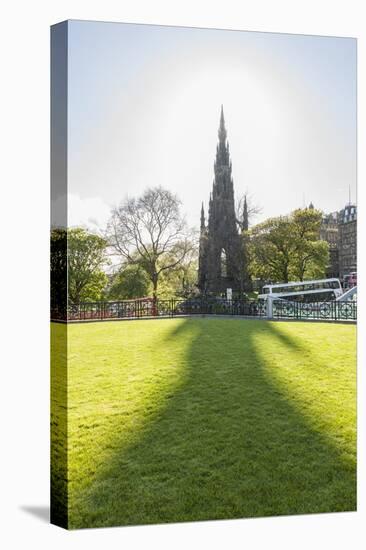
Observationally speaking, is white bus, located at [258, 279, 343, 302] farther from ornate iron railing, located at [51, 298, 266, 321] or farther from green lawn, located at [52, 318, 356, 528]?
green lawn, located at [52, 318, 356, 528]

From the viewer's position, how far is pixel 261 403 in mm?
7473

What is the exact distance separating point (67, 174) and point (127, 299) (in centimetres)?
141

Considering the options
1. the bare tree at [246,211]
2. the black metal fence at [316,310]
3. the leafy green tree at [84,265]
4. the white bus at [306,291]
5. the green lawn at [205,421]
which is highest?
the bare tree at [246,211]

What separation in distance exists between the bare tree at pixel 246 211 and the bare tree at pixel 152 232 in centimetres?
62

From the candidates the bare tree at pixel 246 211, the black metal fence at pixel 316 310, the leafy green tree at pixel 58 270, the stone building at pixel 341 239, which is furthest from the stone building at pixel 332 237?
the leafy green tree at pixel 58 270

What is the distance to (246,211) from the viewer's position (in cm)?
774

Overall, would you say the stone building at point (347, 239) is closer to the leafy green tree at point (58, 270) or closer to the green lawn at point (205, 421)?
the green lawn at point (205, 421)

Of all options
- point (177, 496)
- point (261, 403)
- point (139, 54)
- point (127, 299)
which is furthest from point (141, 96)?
point (177, 496)

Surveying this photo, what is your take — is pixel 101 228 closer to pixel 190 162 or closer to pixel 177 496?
pixel 190 162

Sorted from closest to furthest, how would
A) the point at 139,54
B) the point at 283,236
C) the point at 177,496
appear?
the point at 177,496 < the point at 139,54 < the point at 283,236

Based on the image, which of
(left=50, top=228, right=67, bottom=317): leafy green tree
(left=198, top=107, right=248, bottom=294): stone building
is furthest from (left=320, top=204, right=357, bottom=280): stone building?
(left=50, top=228, right=67, bottom=317): leafy green tree

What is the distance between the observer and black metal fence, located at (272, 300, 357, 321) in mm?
7969

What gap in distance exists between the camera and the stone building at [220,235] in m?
7.59

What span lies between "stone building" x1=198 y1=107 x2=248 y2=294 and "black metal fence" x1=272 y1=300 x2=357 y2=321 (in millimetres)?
715
